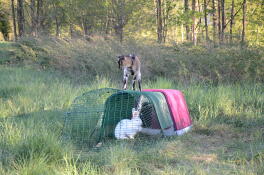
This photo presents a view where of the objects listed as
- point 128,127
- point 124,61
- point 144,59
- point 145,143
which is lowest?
point 145,143

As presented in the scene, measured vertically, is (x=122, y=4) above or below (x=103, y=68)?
above

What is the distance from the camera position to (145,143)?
5371 mm

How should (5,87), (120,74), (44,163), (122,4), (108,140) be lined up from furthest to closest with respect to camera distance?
(122,4)
(120,74)
(5,87)
(108,140)
(44,163)

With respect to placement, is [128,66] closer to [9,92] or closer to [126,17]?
[9,92]

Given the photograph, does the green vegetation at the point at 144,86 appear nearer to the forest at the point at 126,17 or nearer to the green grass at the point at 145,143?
the green grass at the point at 145,143

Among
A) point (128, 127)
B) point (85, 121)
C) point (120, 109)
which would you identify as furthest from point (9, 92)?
point (128, 127)

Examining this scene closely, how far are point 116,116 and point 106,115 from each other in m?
0.41

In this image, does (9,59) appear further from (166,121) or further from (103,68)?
(166,121)

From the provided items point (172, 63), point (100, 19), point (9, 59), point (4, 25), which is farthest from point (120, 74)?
point (4, 25)

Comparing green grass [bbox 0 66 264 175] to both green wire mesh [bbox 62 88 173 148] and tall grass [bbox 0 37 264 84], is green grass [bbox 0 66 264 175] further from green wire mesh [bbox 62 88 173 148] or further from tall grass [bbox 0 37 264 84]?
tall grass [bbox 0 37 264 84]

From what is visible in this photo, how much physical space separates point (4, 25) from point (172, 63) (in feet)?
98.8

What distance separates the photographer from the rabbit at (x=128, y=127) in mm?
5721

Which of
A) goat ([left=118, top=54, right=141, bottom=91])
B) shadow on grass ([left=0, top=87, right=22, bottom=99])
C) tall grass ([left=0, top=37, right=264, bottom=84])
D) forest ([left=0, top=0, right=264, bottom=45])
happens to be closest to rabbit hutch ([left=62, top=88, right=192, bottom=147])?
goat ([left=118, top=54, right=141, bottom=91])

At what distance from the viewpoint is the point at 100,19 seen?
27.7 m
